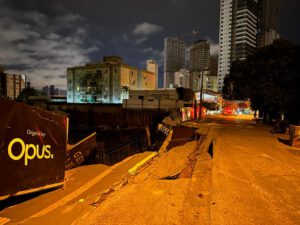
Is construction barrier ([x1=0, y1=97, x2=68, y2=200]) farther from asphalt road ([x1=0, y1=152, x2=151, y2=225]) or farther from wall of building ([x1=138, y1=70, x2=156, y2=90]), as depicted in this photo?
wall of building ([x1=138, y1=70, x2=156, y2=90])

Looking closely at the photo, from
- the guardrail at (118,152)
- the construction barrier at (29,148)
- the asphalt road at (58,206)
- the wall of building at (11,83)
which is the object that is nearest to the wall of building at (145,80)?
the guardrail at (118,152)

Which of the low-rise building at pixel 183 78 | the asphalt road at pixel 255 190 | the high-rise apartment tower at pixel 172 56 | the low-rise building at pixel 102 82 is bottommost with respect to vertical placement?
the asphalt road at pixel 255 190

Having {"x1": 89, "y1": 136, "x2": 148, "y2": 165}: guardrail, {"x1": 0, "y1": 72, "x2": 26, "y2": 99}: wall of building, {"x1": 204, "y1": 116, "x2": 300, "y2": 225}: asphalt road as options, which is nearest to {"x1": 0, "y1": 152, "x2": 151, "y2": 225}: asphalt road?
{"x1": 204, "y1": 116, "x2": 300, "y2": 225}: asphalt road

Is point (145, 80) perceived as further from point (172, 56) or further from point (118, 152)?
point (172, 56)

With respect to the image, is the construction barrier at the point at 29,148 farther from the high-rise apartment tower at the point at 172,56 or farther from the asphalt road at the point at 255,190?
the high-rise apartment tower at the point at 172,56

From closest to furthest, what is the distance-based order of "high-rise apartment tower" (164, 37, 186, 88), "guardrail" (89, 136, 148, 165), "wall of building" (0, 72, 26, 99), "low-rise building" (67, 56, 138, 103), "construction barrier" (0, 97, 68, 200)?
"construction barrier" (0, 97, 68, 200), "guardrail" (89, 136, 148, 165), "low-rise building" (67, 56, 138, 103), "wall of building" (0, 72, 26, 99), "high-rise apartment tower" (164, 37, 186, 88)

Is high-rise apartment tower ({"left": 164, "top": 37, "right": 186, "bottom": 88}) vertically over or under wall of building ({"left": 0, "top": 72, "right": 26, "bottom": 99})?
over

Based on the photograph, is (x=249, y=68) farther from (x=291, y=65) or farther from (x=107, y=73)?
(x=107, y=73)

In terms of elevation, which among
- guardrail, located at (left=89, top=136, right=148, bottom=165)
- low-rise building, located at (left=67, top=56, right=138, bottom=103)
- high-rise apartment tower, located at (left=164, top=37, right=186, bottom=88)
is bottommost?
guardrail, located at (left=89, top=136, right=148, bottom=165)

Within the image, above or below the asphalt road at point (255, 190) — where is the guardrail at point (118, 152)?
below

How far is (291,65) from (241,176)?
1993 centimetres

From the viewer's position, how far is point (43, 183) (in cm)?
528

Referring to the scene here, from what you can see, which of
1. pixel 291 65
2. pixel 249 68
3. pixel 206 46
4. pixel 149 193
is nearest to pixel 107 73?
pixel 206 46

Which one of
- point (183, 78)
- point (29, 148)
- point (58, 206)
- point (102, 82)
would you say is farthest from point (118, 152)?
point (183, 78)
